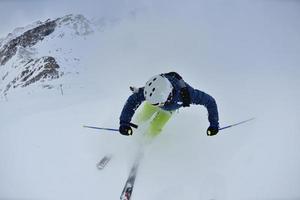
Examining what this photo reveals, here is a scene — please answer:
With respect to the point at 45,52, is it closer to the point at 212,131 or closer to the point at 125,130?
the point at 125,130

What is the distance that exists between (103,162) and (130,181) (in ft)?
1.57

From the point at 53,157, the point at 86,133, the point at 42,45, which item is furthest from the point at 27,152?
the point at 42,45

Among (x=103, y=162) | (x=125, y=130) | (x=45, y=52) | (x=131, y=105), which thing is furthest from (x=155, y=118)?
(x=45, y=52)

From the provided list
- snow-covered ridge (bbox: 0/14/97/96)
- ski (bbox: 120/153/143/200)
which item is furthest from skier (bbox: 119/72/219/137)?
snow-covered ridge (bbox: 0/14/97/96)

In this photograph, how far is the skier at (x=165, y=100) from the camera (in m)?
3.68

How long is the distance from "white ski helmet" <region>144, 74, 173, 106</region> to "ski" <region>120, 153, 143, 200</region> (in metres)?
0.90

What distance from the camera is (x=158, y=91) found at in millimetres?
3662

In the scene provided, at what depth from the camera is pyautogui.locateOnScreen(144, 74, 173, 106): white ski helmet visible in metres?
3.66

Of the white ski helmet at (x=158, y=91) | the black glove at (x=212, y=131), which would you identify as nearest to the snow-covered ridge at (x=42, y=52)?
the white ski helmet at (x=158, y=91)

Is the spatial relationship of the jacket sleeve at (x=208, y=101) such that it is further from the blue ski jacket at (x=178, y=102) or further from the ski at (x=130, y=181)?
the ski at (x=130, y=181)

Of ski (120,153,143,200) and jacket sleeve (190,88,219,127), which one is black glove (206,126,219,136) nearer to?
jacket sleeve (190,88,219,127)

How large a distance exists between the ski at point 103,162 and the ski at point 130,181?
0.35 m

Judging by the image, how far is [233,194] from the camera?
4188 mm

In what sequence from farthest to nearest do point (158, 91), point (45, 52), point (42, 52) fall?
point (42, 52), point (45, 52), point (158, 91)
